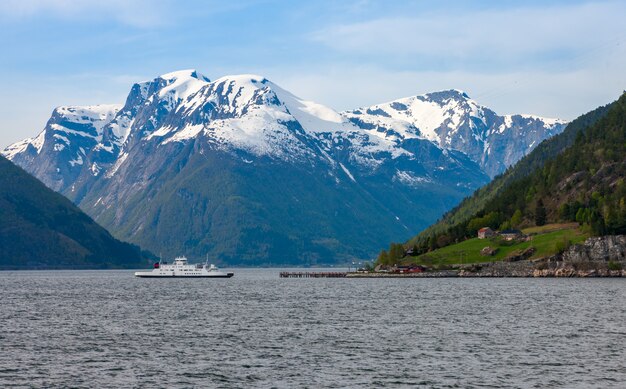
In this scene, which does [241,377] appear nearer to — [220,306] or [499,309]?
[499,309]

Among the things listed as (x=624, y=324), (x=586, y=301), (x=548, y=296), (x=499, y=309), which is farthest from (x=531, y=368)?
(x=548, y=296)

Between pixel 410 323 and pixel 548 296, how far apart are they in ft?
204

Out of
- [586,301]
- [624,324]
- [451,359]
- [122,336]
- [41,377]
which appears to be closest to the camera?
[41,377]

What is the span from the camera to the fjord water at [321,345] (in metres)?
85.0

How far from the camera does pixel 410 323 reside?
132 m

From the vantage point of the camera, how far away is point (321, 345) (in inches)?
4225

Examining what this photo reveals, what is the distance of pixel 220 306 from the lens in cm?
17225

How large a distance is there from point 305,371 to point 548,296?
106 metres

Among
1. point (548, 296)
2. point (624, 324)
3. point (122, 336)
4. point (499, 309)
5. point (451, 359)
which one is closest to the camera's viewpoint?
point (451, 359)

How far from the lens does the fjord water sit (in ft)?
279

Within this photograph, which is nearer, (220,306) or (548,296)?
(220,306)

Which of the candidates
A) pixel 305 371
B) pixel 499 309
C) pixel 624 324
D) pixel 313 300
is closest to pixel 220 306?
pixel 313 300

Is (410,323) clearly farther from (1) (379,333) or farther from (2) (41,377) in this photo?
(2) (41,377)

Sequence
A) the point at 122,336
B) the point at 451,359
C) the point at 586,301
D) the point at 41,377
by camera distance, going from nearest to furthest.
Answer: the point at 41,377 → the point at 451,359 → the point at 122,336 → the point at 586,301
